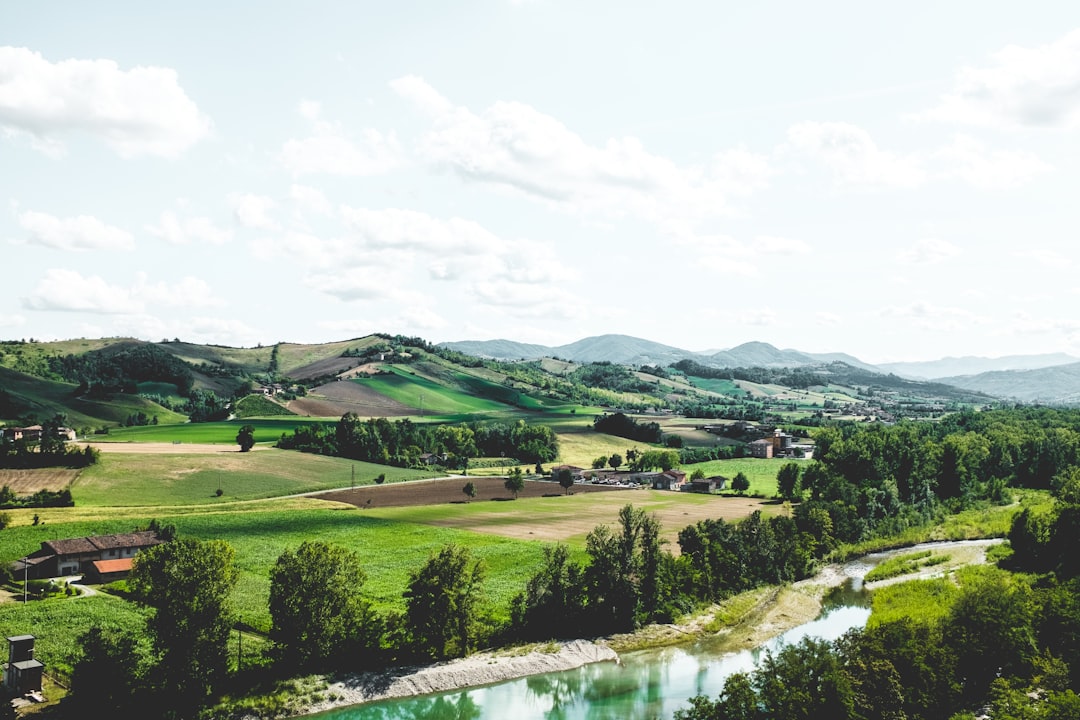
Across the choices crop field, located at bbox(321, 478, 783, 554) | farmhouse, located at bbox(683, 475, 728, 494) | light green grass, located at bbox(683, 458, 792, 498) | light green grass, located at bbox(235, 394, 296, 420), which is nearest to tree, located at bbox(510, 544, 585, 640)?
crop field, located at bbox(321, 478, 783, 554)

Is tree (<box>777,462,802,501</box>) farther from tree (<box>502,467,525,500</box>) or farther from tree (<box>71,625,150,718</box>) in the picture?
tree (<box>71,625,150,718</box>)

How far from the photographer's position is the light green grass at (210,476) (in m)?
98.2

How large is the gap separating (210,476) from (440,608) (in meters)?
68.1

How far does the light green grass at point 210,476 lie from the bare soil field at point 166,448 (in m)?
2.88

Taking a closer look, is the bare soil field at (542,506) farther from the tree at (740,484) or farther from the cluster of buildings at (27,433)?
the cluster of buildings at (27,433)

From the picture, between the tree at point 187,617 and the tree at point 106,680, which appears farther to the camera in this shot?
the tree at point 187,617

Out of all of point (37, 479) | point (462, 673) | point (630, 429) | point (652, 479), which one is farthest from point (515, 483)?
point (462, 673)

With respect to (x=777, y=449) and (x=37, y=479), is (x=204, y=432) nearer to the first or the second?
(x=37, y=479)

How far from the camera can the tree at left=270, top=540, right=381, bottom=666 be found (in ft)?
161

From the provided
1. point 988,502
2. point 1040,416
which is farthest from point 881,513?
point 1040,416

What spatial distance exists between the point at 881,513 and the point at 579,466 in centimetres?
5848

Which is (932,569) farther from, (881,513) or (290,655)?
(290,655)

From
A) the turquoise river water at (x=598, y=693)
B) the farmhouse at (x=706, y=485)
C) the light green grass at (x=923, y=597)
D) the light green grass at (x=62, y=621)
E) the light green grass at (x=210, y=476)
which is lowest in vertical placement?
the turquoise river water at (x=598, y=693)

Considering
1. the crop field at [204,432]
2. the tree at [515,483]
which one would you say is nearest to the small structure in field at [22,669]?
the tree at [515,483]
